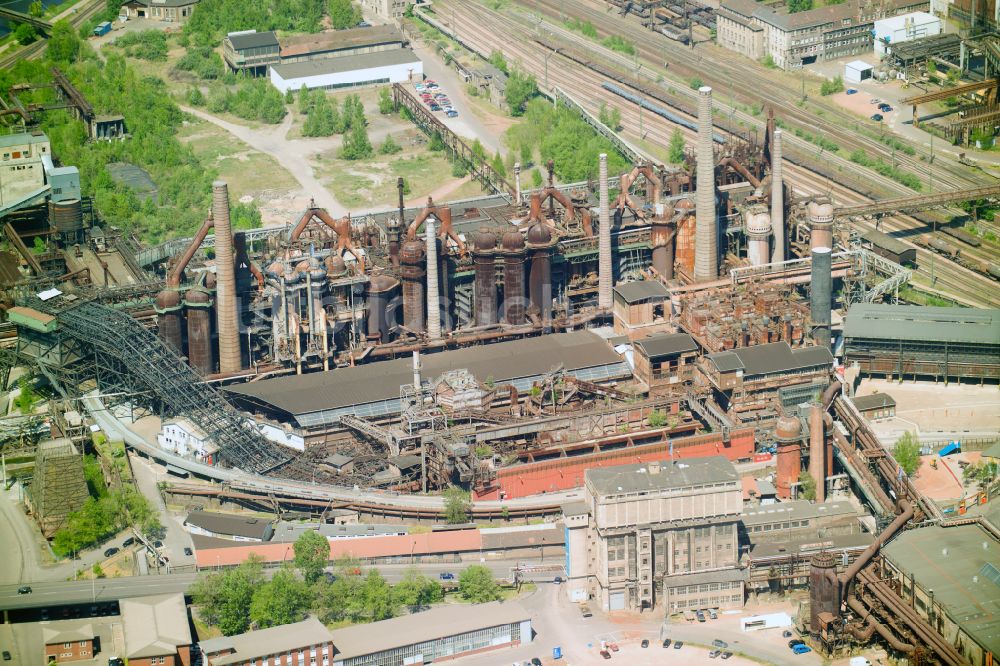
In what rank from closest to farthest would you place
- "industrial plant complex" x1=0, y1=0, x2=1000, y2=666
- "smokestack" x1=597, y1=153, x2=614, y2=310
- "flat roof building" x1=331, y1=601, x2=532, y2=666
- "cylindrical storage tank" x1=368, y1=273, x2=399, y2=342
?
"flat roof building" x1=331, y1=601, x2=532, y2=666
"industrial plant complex" x1=0, y1=0, x2=1000, y2=666
"cylindrical storage tank" x1=368, y1=273, x2=399, y2=342
"smokestack" x1=597, y1=153, x2=614, y2=310

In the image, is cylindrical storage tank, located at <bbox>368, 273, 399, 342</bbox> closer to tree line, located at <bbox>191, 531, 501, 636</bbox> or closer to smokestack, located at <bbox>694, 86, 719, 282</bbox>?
smokestack, located at <bbox>694, 86, 719, 282</bbox>

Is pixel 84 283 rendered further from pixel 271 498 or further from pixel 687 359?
pixel 687 359

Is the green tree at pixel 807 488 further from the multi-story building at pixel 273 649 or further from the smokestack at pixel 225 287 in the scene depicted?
the smokestack at pixel 225 287

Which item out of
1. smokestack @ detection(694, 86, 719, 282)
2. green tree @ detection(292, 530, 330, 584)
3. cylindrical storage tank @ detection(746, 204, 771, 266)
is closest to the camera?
green tree @ detection(292, 530, 330, 584)

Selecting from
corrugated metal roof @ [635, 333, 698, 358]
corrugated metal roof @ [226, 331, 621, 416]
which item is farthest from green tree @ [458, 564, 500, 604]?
corrugated metal roof @ [635, 333, 698, 358]

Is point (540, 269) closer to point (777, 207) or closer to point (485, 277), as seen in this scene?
point (485, 277)

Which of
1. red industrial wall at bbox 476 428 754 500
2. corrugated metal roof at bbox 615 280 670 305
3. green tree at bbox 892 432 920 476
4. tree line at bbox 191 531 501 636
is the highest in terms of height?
corrugated metal roof at bbox 615 280 670 305

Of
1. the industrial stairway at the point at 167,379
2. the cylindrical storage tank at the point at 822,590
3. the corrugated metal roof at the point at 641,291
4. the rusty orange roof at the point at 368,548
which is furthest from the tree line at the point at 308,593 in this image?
the corrugated metal roof at the point at 641,291

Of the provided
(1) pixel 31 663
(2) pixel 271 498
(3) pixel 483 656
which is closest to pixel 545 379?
(2) pixel 271 498
